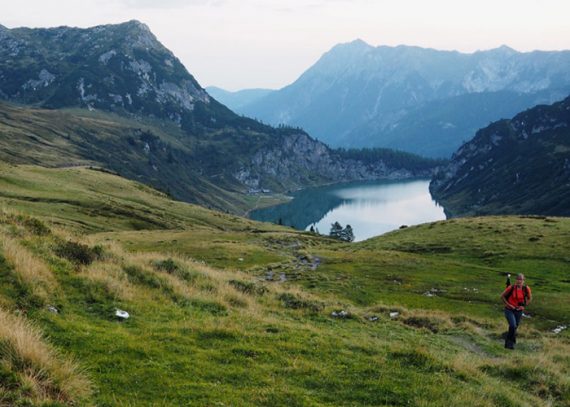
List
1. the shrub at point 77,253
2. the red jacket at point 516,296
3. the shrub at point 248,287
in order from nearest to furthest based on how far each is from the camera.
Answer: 1. the shrub at point 77,253
2. the red jacket at point 516,296
3. the shrub at point 248,287

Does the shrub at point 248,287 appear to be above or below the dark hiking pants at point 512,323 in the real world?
below

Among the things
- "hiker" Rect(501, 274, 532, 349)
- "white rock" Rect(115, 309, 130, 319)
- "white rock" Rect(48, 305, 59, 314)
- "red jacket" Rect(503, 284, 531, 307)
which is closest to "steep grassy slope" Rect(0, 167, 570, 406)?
"white rock" Rect(48, 305, 59, 314)

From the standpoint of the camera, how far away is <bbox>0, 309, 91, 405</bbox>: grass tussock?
33.2 feet

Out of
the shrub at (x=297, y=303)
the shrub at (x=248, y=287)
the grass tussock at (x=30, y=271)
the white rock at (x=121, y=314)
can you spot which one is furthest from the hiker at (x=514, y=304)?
the grass tussock at (x=30, y=271)

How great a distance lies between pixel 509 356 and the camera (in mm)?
23297

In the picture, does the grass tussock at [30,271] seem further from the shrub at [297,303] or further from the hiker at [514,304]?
the hiker at [514,304]

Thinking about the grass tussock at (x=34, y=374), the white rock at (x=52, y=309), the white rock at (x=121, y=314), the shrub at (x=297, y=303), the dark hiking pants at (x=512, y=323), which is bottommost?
the shrub at (x=297, y=303)

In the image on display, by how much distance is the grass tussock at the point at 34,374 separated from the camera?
1013 centimetres

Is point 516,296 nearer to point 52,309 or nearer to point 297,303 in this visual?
point 297,303

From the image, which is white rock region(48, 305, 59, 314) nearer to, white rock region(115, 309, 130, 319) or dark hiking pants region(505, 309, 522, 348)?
white rock region(115, 309, 130, 319)

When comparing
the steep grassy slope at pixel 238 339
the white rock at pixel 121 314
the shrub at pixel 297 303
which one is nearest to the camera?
the steep grassy slope at pixel 238 339

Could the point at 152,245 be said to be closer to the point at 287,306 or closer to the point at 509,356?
the point at 287,306

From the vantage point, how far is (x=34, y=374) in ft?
35.8

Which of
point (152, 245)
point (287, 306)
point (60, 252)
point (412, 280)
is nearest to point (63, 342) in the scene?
point (60, 252)
